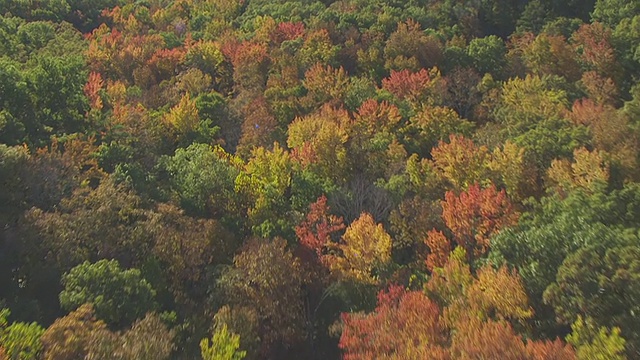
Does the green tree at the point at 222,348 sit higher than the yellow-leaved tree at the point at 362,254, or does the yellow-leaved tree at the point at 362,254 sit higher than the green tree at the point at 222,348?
the green tree at the point at 222,348

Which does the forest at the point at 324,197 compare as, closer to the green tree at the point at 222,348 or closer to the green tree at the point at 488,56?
the green tree at the point at 222,348

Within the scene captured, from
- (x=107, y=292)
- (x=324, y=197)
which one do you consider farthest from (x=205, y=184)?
(x=107, y=292)

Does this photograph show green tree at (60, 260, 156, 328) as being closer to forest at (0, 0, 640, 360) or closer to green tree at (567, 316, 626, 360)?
forest at (0, 0, 640, 360)

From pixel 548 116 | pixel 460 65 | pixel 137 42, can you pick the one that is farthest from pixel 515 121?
pixel 137 42

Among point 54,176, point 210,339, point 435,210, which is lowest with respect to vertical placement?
point 435,210

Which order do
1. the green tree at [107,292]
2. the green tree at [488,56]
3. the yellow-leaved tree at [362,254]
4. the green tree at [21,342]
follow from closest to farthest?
the green tree at [21,342] → the green tree at [107,292] → the yellow-leaved tree at [362,254] → the green tree at [488,56]

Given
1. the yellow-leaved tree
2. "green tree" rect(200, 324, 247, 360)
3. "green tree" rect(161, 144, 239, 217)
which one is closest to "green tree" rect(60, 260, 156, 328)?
"green tree" rect(200, 324, 247, 360)

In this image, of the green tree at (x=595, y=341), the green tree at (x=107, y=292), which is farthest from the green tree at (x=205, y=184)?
the green tree at (x=595, y=341)

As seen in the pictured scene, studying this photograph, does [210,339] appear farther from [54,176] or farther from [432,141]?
[432,141]
